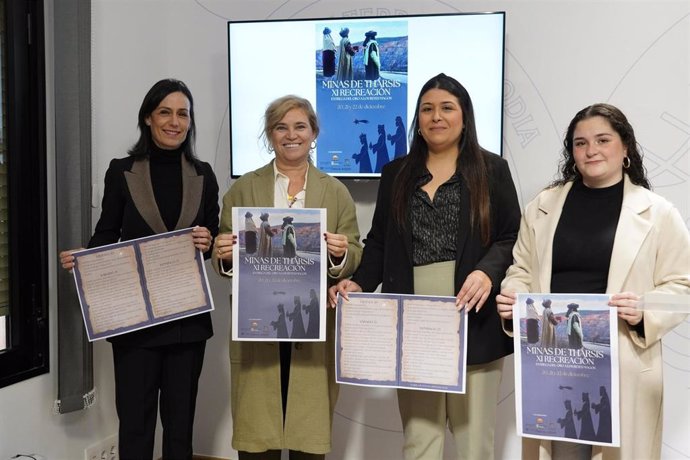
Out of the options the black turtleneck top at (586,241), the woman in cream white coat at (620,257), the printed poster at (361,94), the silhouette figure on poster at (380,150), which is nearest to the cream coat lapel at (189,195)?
the printed poster at (361,94)

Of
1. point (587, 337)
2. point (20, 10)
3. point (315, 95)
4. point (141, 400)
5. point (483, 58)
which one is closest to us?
point (587, 337)

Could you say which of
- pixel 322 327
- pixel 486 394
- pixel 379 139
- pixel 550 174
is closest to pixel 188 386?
pixel 322 327

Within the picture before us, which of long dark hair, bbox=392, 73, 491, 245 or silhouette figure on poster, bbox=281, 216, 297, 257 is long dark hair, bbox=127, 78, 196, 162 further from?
long dark hair, bbox=392, 73, 491, 245

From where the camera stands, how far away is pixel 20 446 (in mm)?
2492

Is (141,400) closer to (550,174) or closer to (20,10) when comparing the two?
(20,10)

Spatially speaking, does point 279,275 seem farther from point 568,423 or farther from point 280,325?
point 568,423

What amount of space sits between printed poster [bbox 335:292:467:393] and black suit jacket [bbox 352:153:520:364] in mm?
66

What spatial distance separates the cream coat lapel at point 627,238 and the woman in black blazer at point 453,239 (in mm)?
313

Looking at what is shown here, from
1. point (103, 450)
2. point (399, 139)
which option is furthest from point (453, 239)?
point (103, 450)

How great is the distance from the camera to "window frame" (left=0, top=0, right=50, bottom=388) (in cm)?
245

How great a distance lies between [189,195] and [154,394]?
2.29ft

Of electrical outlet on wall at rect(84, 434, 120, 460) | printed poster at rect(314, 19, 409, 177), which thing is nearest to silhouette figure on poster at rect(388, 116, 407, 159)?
printed poster at rect(314, 19, 409, 177)

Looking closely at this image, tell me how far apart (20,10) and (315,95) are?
46.1 inches

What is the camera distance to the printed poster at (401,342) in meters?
1.96
